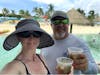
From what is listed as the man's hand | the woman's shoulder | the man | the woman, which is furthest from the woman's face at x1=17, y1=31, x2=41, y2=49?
the man

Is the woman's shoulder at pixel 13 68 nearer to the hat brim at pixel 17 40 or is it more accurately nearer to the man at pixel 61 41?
the hat brim at pixel 17 40

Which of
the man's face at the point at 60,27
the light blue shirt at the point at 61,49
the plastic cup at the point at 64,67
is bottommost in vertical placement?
the light blue shirt at the point at 61,49

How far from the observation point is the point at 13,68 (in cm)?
167

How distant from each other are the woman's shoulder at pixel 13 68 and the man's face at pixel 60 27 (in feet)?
3.27

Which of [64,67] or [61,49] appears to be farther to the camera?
[61,49]

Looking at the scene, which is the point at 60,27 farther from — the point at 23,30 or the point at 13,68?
the point at 13,68

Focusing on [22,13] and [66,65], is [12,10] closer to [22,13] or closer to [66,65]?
[22,13]

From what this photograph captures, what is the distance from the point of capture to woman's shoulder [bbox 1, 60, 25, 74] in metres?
1.64

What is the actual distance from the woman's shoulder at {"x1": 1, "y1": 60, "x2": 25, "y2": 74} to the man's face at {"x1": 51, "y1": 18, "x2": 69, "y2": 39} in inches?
39.2

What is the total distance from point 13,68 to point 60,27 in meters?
1.09

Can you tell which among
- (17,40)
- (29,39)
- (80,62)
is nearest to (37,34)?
(29,39)

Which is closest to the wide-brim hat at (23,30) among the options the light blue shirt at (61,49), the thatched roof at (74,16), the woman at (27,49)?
the woman at (27,49)

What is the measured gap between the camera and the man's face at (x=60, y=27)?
8.65ft

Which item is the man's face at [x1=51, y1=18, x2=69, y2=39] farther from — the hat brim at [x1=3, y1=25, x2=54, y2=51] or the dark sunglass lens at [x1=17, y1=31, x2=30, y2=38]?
the dark sunglass lens at [x1=17, y1=31, x2=30, y2=38]
